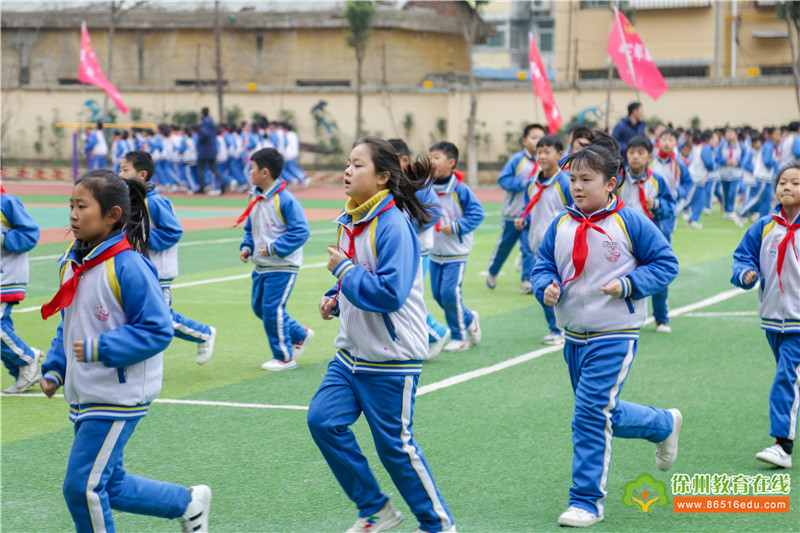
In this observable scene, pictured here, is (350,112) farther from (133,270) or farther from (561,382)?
(133,270)

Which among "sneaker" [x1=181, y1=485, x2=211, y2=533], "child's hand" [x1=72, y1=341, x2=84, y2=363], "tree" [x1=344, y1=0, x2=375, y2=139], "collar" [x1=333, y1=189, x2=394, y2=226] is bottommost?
"sneaker" [x1=181, y1=485, x2=211, y2=533]

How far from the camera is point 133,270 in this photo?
3.95 m

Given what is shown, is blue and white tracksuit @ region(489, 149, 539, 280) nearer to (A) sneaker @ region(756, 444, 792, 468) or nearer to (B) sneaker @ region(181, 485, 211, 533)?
(A) sneaker @ region(756, 444, 792, 468)

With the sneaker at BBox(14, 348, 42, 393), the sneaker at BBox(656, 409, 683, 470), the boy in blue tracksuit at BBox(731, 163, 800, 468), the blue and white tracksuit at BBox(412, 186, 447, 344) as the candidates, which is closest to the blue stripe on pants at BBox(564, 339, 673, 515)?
the sneaker at BBox(656, 409, 683, 470)

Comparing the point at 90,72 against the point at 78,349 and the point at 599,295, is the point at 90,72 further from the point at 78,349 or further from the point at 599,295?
the point at 78,349

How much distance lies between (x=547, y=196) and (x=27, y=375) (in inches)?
211

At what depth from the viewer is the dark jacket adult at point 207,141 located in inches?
1156

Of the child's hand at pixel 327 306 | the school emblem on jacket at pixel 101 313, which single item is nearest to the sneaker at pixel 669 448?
the child's hand at pixel 327 306

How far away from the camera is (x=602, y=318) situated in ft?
15.8

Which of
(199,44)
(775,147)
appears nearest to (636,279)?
(775,147)

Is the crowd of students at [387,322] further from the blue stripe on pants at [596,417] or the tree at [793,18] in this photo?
the tree at [793,18]

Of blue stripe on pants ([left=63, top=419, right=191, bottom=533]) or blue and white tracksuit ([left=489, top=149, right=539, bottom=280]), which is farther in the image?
blue and white tracksuit ([left=489, top=149, right=539, bottom=280])

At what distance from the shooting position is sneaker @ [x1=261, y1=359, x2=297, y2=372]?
821 cm

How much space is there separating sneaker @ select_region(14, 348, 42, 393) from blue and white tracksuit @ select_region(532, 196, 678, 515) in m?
4.30
